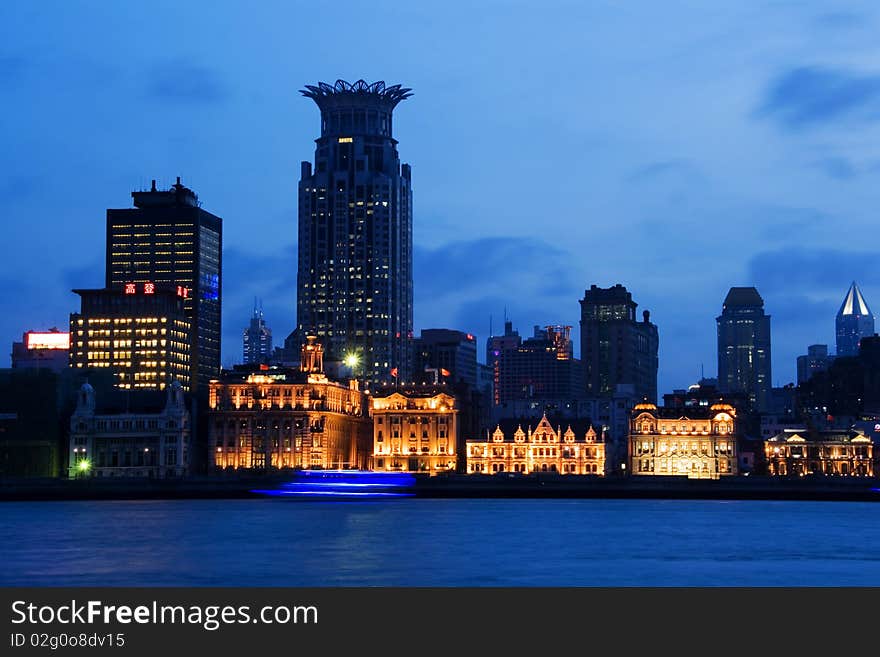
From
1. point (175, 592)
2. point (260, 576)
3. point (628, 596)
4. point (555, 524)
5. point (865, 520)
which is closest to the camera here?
point (628, 596)

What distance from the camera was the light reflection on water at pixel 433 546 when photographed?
8131cm

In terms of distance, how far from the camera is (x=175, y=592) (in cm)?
6819

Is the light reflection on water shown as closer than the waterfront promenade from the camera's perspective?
Yes

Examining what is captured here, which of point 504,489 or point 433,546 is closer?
point 433,546

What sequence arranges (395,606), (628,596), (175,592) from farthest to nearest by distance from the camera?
(175,592)
(628,596)
(395,606)

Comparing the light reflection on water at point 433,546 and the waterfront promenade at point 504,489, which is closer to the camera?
the light reflection on water at point 433,546

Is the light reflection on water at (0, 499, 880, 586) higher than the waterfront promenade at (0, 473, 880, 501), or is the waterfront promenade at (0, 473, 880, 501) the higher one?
the waterfront promenade at (0, 473, 880, 501)

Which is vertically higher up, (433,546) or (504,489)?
(504,489)

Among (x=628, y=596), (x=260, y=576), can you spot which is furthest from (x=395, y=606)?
(x=260, y=576)

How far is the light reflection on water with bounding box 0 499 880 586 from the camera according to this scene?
81.3 metres

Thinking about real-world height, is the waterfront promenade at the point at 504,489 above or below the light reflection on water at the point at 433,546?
above

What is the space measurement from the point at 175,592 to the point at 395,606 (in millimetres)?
13120

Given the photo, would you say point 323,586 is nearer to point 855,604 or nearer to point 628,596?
point 628,596

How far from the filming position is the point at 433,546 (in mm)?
103250
